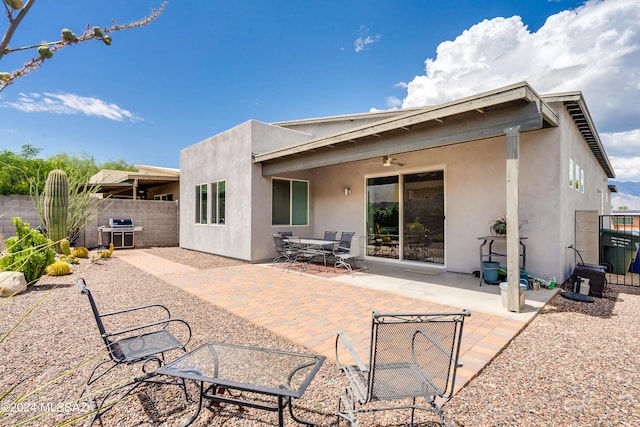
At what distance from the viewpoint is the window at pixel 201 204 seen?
36.9 feet

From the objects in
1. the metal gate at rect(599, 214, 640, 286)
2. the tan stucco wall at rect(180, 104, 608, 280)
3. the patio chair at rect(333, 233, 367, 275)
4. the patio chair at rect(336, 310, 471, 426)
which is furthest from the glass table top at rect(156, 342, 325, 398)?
the metal gate at rect(599, 214, 640, 286)

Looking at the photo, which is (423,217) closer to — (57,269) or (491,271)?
(491,271)

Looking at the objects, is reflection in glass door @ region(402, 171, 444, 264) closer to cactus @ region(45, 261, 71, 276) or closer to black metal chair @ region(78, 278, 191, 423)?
black metal chair @ region(78, 278, 191, 423)

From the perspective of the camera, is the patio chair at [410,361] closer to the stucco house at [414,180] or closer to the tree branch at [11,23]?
the tree branch at [11,23]

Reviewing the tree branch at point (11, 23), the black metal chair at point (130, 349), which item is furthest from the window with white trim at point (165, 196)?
the tree branch at point (11, 23)

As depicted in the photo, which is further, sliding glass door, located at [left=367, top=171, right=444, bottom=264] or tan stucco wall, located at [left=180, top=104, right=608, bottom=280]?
sliding glass door, located at [left=367, top=171, right=444, bottom=264]

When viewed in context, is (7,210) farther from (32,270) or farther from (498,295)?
(498,295)

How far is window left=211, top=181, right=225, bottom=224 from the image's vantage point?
10.1 meters

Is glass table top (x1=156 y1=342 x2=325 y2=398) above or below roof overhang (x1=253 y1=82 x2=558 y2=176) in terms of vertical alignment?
below

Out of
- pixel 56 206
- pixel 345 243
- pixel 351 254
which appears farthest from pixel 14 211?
pixel 351 254

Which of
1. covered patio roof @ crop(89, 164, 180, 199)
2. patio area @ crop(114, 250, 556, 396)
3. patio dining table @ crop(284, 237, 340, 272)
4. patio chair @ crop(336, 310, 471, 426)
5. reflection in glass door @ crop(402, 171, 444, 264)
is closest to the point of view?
patio chair @ crop(336, 310, 471, 426)

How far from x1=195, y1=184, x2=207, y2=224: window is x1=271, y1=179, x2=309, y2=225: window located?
343 cm

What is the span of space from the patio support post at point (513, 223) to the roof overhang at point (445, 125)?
0.95 feet

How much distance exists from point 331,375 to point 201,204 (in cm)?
1011
